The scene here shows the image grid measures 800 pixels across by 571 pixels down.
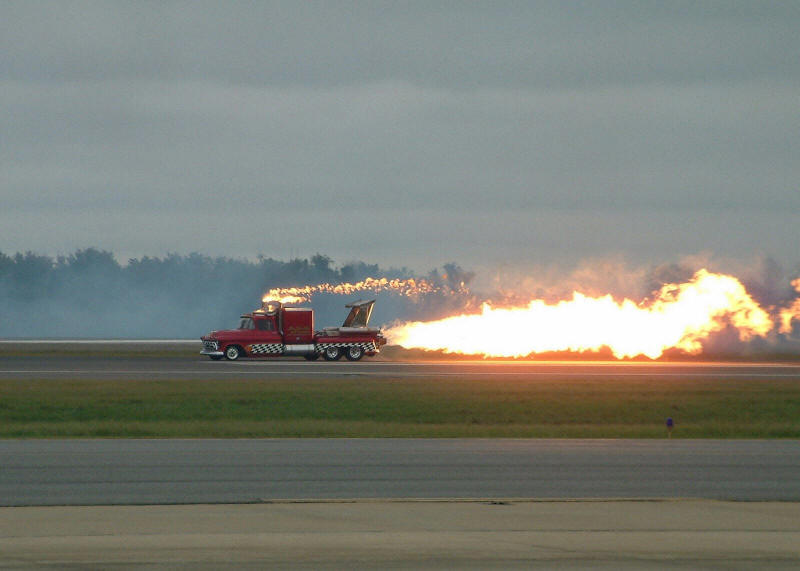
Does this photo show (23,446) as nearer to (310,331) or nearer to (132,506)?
(132,506)

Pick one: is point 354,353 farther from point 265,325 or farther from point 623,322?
point 623,322

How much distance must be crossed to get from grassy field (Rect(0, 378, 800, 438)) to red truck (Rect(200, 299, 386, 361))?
1745 centimetres

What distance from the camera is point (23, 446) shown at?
2217 centimetres

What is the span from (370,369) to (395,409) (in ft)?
61.4

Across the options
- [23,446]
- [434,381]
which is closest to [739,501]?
[23,446]

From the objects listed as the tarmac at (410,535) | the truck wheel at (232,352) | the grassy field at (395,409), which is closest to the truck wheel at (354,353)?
the truck wheel at (232,352)

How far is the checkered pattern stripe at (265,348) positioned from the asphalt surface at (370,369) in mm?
674

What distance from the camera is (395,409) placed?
117ft

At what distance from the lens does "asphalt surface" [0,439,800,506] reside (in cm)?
1650

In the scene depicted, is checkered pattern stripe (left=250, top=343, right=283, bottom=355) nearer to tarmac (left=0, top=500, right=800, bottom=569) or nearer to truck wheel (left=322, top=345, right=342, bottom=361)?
truck wheel (left=322, top=345, right=342, bottom=361)

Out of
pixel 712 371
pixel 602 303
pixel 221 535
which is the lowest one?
pixel 221 535

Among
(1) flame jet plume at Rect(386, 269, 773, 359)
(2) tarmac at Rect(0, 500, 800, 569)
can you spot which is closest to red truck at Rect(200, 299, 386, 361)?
(1) flame jet plume at Rect(386, 269, 773, 359)

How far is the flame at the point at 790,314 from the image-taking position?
70.1 m

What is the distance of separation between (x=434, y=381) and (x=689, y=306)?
28.0m
